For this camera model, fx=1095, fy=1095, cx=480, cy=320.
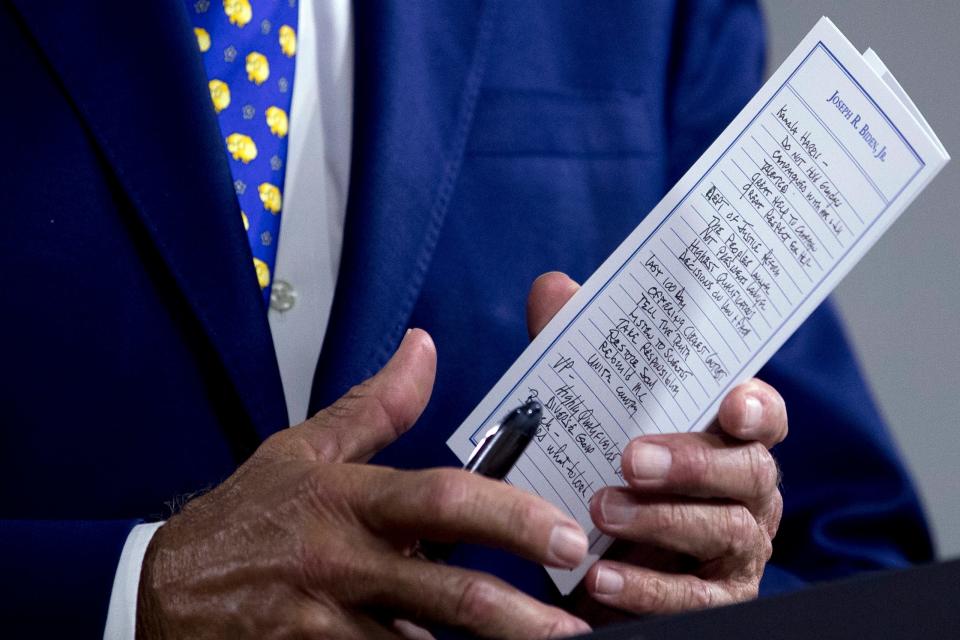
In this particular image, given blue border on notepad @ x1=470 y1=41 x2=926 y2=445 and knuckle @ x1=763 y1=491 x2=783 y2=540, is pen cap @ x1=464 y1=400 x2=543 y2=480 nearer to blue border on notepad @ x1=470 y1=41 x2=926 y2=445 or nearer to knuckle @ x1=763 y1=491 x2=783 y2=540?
blue border on notepad @ x1=470 y1=41 x2=926 y2=445

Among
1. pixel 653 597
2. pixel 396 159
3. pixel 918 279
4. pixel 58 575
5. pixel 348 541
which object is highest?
→ pixel 918 279

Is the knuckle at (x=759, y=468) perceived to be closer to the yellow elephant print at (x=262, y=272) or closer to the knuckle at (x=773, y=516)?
the knuckle at (x=773, y=516)

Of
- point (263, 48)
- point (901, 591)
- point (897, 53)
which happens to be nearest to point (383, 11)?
point (263, 48)

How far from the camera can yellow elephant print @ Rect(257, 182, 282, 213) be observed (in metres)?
0.90

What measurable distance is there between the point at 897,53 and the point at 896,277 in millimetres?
323

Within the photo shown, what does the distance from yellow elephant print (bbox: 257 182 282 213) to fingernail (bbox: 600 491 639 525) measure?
41 centimetres

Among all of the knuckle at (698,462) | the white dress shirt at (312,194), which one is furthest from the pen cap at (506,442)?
the white dress shirt at (312,194)

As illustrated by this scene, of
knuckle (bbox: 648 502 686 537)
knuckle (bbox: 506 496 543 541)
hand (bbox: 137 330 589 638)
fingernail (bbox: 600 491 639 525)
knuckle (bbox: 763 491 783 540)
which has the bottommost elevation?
hand (bbox: 137 330 589 638)

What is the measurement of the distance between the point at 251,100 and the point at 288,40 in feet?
0.22

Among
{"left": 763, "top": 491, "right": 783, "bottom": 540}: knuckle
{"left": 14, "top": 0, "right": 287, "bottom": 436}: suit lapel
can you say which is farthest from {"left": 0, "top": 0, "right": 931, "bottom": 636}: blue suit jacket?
{"left": 763, "top": 491, "right": 783, "bottom": 540}: knuckle

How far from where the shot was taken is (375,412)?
64 centimetres

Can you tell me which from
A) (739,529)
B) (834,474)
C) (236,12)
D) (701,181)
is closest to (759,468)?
(739,529)

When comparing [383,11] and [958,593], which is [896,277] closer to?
[383,11]

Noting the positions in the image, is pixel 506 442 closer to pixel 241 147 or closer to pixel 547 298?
pixel 547 298
